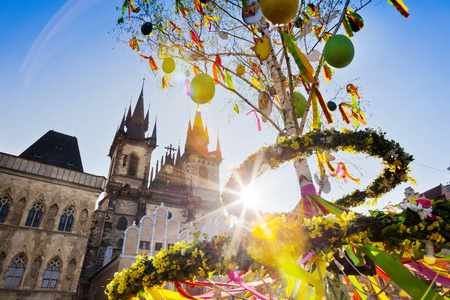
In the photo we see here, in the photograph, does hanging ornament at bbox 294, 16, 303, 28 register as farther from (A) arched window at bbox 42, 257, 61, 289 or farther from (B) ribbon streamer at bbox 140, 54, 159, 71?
(A) arched window at bbox 42, 257, 61, 289

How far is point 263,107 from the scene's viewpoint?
15.8 feet

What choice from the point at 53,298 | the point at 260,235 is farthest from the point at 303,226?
the point at 53,298

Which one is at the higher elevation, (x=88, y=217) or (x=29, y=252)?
(x=88, y=217)

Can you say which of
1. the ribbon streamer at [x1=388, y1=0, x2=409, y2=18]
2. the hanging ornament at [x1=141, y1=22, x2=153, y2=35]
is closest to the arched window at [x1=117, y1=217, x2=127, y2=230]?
the hanging ornament at [x1=141, y1=22, x2=153, y2=35]

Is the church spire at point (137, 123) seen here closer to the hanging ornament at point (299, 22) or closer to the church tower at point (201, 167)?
the church tower at point (201, 167)

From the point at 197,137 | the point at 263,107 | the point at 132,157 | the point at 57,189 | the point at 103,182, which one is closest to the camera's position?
the point at 263,107

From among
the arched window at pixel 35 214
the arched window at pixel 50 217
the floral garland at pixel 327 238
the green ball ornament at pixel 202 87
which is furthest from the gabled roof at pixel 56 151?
the floral garland at pixel 327 238

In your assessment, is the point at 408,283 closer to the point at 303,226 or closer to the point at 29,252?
the point at 303,226

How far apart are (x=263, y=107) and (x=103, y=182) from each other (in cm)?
1670

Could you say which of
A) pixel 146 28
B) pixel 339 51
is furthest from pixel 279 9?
pixel 146 28

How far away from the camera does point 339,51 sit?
303 centimetres

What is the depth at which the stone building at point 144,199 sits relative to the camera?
16297 mm

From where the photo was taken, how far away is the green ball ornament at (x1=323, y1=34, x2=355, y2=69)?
3.03 m

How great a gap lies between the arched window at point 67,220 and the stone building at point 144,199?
3.67 m
